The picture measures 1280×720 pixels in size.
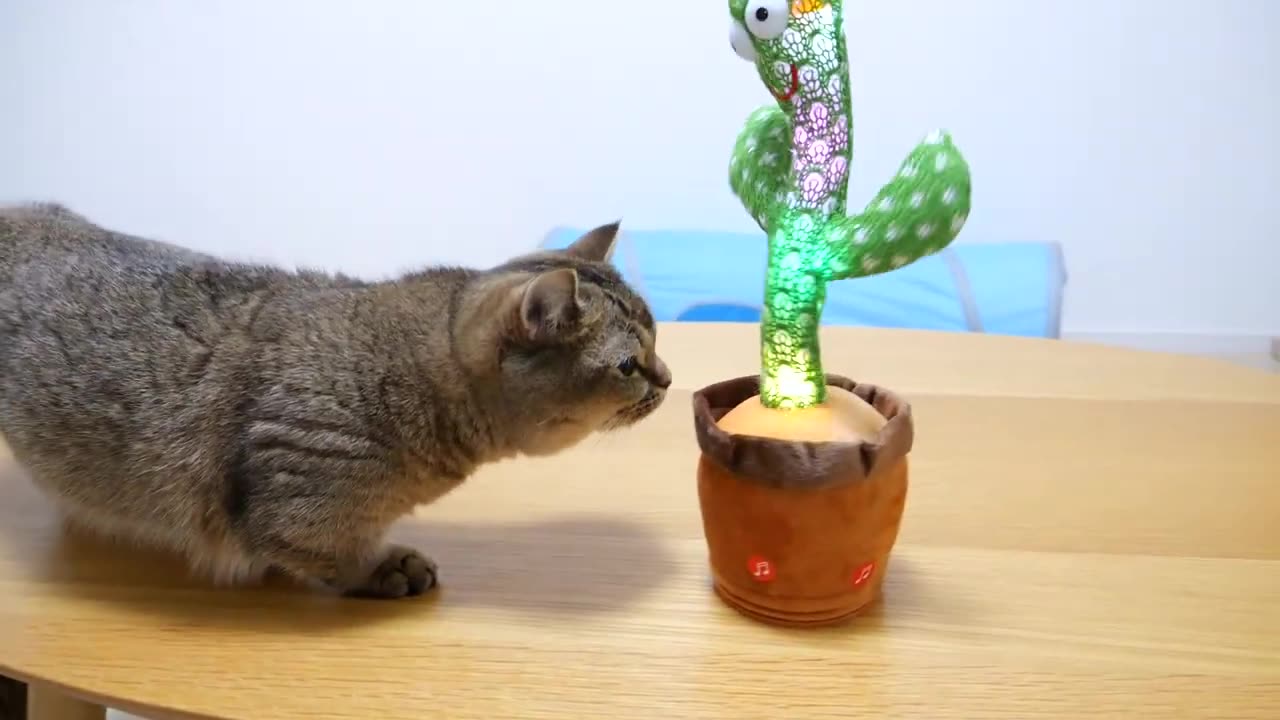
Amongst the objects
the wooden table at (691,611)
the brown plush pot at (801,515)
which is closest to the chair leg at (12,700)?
the wooden table at (691,611)

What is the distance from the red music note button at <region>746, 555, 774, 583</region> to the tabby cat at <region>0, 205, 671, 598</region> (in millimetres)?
148

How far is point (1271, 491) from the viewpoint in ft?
2.86

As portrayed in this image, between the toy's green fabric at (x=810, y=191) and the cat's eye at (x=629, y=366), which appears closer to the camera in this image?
the toy's green fabric at (x=810, y=191)

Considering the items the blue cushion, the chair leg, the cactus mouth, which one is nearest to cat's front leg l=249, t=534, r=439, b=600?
the cactus mouth

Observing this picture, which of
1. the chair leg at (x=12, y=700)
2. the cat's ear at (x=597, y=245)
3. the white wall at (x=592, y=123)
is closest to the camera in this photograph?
the cat's ear at (x=597, y=245)

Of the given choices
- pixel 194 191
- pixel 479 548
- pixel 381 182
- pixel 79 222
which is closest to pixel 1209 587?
pixel 479 548

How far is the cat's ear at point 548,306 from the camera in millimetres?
654

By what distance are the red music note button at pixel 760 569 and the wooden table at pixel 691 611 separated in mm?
37

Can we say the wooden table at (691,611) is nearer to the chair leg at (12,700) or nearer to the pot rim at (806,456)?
the pot rim at (806,456)

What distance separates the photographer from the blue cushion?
1.77 meters

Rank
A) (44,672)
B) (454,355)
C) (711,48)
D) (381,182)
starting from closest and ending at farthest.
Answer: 1. (44,672)
2. (454,355)
3. (711,48)
4. (381,182)

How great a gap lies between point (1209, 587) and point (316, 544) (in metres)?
0.61

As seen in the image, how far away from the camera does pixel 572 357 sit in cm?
70

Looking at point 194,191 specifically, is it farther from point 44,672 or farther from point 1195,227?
point 1195,227
